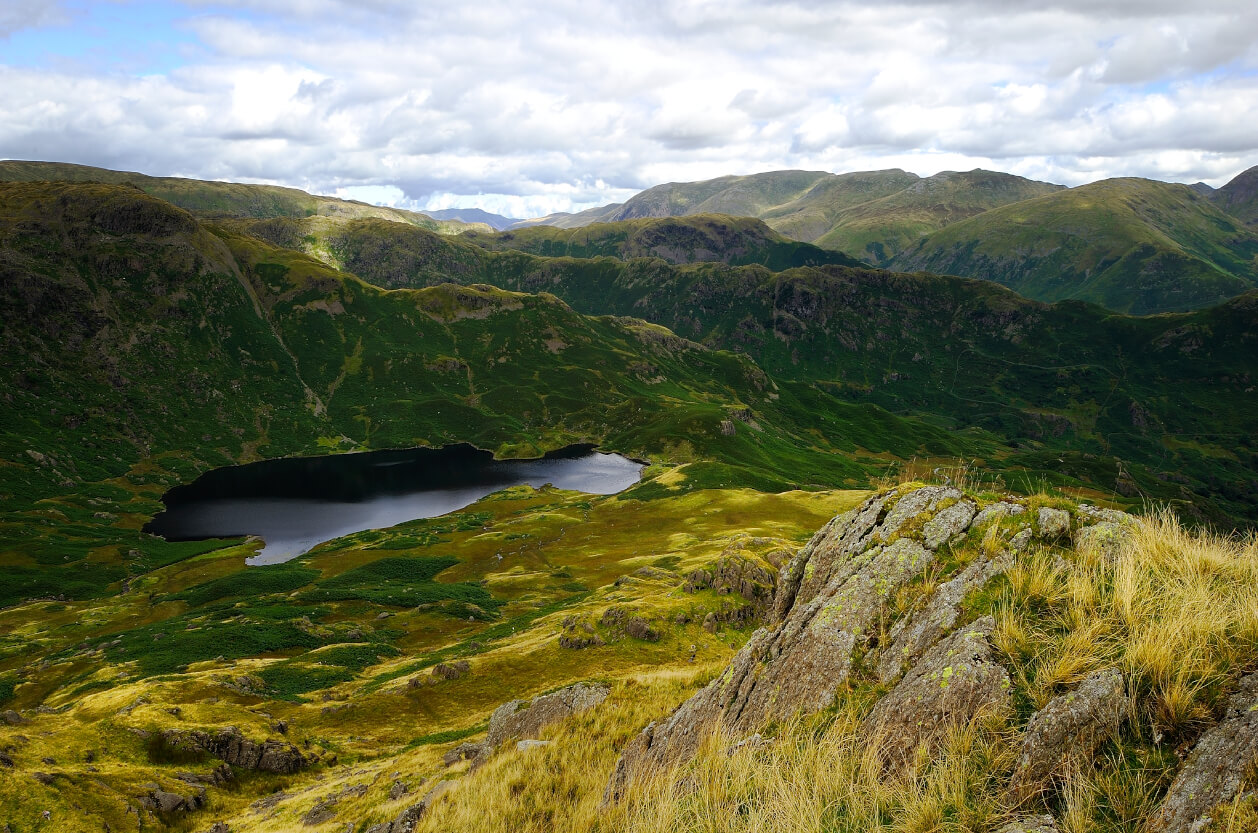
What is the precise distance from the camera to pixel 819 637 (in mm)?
13078

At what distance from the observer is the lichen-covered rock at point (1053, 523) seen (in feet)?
39.1

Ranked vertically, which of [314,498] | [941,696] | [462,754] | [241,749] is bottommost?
[314,498]

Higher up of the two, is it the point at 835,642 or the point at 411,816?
the point at 835,642

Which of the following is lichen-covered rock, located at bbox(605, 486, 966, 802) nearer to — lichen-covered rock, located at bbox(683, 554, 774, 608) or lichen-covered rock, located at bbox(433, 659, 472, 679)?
lichen-covered rock, located at bbox(433, 659, 472, 679)

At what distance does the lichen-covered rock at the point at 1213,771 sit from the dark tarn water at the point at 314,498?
139854 millimetres

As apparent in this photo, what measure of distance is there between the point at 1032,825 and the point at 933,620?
488 cm

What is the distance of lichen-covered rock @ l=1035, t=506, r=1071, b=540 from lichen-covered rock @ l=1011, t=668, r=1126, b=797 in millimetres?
5028

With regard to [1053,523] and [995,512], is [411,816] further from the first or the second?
[1053,523]

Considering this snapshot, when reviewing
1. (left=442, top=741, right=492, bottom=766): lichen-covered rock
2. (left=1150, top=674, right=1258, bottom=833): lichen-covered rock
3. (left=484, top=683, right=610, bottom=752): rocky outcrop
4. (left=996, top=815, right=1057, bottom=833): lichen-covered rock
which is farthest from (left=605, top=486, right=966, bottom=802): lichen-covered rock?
(left=442, top=741, right=492, bottom=766): lichen-covered rock

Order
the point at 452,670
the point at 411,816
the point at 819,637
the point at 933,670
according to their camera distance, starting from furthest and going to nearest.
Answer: the point at 452,670 → the point at 411,816 → the point at 819,637 → the point at 933,670

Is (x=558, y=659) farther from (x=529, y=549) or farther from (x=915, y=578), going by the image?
(x=529, y=549)

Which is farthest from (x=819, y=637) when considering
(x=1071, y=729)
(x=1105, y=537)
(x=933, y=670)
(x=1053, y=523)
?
(x=1071, y=729)

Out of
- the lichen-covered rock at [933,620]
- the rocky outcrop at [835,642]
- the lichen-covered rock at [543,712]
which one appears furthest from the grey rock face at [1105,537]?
the lichen-covered rock at [543,712]

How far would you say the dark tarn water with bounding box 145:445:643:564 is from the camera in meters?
142
